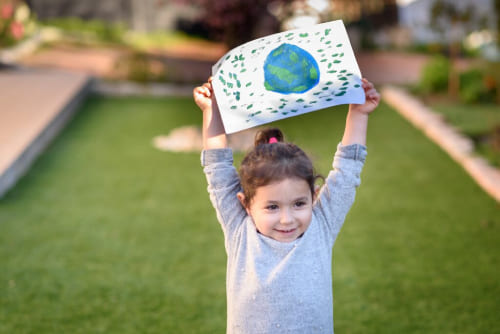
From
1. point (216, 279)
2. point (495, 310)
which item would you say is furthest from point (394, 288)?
point (216, 279)

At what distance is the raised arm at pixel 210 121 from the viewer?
180 centimetres

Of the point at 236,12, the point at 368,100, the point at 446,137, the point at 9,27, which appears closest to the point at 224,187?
the point at 368,100

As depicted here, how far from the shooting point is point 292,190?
5.47ft

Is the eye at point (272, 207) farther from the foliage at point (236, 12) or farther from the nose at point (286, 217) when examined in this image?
the foliage at point (236, 12)

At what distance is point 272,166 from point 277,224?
0.55 feet

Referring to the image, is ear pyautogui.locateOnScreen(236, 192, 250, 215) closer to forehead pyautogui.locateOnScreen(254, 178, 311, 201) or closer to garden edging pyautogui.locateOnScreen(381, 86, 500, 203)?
forehead pyautogui.locateOnScreen(254, 178, 311, 201)

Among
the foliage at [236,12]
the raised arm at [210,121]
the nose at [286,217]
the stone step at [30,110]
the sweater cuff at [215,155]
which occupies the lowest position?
the stone step at [30,110]

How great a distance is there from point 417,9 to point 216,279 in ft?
41.2

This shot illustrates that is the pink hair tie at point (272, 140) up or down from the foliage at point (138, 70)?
up

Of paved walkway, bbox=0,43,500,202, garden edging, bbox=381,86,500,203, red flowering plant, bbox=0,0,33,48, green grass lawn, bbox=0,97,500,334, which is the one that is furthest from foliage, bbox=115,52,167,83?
garden edging, bbox=381,86,500,203

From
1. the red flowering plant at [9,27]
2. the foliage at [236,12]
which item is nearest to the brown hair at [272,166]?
the foliage at [236,12]

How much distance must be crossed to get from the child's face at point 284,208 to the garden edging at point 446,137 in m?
2.99

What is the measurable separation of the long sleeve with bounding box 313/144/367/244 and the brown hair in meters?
0.08

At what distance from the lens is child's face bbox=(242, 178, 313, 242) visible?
5.46 ft
